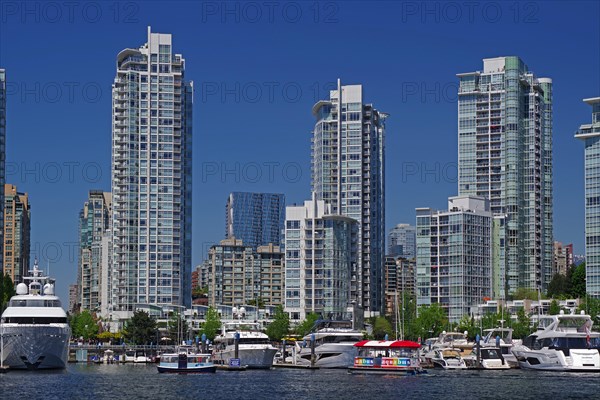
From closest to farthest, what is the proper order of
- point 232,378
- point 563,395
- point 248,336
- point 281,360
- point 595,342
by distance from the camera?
point 563,395, point 232,378, point 595,342, point 248,336, point 281,360

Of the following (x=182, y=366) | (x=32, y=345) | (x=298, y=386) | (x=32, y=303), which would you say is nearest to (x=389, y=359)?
(x=298, y=386)

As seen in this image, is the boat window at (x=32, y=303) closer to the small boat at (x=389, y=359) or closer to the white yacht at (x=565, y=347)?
the small boat at (x=389, y=359)

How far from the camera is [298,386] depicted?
12469 cm

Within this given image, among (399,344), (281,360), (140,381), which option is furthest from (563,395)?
(281,360)

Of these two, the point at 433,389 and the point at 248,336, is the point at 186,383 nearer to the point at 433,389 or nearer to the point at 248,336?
the point at 433,389

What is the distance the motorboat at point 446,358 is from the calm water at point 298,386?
11935 millimetres

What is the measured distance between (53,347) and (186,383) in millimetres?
26930

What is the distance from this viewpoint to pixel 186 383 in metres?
128

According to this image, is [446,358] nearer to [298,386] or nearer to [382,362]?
[382,362]

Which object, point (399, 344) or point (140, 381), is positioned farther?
point (399, 344)

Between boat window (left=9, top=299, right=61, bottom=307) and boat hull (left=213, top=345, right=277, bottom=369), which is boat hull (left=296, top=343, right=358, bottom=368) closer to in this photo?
boat hull (left=213, top=345, right=277, bottom=369)

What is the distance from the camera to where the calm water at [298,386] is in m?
109

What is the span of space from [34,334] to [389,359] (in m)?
43.9

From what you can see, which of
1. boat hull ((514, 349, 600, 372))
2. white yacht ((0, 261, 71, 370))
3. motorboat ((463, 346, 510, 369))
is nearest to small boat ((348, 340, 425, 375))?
boat hull ((514, 349, 600, 372))
